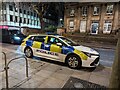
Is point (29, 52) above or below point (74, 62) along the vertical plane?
above

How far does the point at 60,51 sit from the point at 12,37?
893 centimetres

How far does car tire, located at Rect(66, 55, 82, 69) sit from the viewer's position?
6.20m

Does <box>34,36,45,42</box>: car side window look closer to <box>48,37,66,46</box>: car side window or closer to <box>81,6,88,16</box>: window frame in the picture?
<box>48,37,66,46</box>: car side window

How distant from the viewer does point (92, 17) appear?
80.0 ft

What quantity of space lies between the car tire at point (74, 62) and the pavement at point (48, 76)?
0.74 ft

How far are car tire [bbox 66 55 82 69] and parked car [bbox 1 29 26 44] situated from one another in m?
8.74

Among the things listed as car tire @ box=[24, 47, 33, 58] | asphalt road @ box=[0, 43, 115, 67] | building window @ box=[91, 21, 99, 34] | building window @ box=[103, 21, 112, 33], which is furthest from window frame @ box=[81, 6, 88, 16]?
car tire @ box=[24, 47, 33, 58]

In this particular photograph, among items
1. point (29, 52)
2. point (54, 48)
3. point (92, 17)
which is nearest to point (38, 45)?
point (29, 52)

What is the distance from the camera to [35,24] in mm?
44531

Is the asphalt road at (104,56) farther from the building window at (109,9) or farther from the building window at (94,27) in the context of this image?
the building window at (109,9)

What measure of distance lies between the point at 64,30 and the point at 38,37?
1812 cm

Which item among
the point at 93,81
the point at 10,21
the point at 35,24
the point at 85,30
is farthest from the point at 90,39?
the point at 35,24

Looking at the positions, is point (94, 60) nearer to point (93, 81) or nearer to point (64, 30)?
point (93, 81)

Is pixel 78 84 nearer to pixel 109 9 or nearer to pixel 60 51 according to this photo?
pixel 60 51
